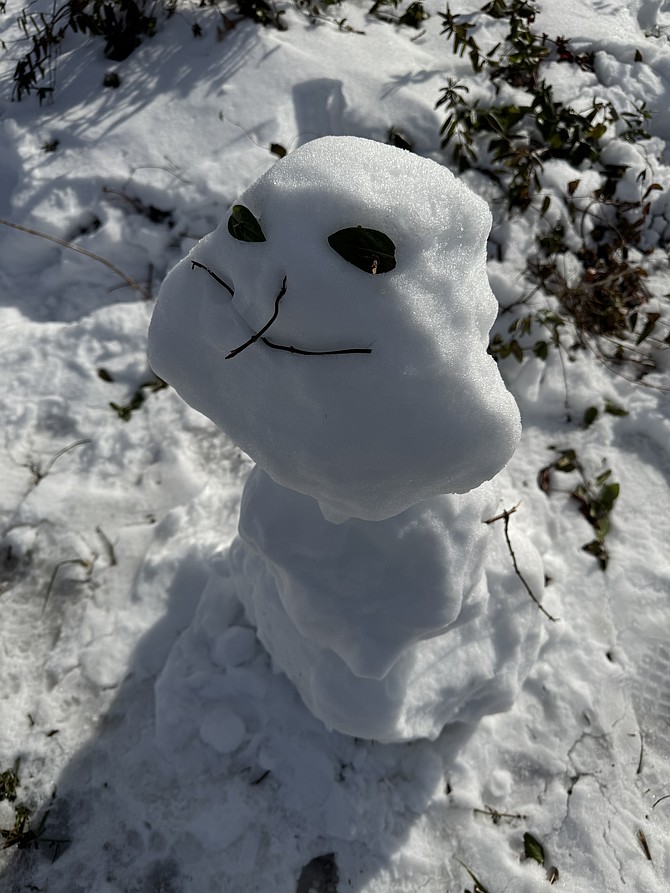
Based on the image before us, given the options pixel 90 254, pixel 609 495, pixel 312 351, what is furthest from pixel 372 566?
pixel 90 254

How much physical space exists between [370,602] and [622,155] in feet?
9.24

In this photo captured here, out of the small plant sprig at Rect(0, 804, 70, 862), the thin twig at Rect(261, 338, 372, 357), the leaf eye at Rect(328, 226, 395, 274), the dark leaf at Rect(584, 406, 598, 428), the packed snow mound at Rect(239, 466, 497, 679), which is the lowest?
the small plant sprig at Rect(0, 804, 70, 862)

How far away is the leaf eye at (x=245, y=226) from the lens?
38.7 inches

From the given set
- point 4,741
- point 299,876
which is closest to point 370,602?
point 299,876

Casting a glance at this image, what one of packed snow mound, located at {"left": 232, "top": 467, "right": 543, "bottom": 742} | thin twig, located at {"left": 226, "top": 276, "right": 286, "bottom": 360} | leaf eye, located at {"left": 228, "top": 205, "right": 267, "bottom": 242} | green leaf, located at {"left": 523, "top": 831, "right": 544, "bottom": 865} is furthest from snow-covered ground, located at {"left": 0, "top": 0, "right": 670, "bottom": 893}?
leaf eye, located at {"left": 228, "top": 205, "right": 267, "bottom": 242}

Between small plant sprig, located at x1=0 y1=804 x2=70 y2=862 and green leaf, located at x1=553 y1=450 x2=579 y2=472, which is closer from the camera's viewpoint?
small plant sprig, located at x1=0 y1=804 x2=70 y2=862

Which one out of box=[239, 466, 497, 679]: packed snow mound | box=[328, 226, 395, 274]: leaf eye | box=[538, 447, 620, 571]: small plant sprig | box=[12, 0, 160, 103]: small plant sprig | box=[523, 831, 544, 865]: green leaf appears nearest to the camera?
box=[328, 226, 395, 274]: leaf eye

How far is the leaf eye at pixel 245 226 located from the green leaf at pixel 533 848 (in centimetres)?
192

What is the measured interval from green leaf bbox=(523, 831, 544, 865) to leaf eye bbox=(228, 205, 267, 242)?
192 cm

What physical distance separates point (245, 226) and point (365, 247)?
211 millimetres

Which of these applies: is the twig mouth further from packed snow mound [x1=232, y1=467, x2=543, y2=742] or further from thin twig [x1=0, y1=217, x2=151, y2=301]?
thin twig [x1=0, y1=217, x2=151, y2=301]

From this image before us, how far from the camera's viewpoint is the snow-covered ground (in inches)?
74.3

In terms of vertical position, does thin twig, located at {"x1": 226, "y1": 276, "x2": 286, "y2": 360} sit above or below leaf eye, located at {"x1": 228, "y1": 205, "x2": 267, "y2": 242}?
below

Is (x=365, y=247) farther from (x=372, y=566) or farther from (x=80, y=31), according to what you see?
(x=80, y=31)
